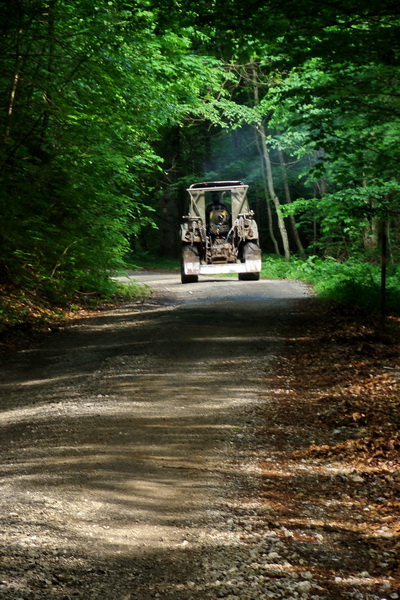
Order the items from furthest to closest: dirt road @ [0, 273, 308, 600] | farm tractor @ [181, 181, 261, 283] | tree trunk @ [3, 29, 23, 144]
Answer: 1. farm tractor @ [181, 181, 261, 283]
2. tree trunk @ [3, 29, 23, 144]
3. dirt road @ [0, 273, 308, 600]

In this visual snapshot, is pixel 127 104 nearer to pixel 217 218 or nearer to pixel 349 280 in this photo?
pixel 349 280

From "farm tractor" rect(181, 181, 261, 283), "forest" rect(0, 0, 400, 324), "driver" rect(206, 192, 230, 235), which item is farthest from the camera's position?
"driver" rect(206, 192, 230, 235)

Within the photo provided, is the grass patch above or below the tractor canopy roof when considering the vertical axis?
below

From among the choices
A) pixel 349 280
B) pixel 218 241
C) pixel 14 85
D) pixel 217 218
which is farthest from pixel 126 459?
pixel 217 218

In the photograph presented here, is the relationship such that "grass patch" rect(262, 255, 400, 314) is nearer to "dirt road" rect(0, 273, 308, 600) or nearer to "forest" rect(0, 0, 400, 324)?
"forest" rect(0, 0, 400, 324)

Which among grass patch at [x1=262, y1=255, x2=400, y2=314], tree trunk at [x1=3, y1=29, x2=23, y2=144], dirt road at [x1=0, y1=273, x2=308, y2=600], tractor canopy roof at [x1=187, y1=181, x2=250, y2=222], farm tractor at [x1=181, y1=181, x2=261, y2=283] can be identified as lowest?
dirt road at [x1=0, y1=273, x2=308, y2=600]

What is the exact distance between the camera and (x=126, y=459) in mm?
4602

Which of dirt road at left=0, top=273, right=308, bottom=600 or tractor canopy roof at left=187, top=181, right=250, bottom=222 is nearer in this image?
dirt road at left=0, top=273, right=308, bottom=600

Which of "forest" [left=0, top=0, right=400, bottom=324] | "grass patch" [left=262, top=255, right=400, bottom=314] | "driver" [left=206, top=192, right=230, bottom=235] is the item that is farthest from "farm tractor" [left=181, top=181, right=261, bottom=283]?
"grass patch" [left=262, top=255, right=400, bottom=314]

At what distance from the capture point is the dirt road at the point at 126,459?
3035 millimetres

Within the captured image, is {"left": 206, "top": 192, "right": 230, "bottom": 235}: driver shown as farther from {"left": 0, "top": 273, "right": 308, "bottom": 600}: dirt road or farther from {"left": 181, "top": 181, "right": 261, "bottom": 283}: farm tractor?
{"left": 0, "top": 273, "right": 308, "bottom": 600}: dirt road

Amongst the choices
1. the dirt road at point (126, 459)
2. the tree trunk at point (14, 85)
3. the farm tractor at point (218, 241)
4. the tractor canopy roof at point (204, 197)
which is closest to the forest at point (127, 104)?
the tree trunk at point (14, 85)

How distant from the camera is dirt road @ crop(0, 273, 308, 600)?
9.96ft

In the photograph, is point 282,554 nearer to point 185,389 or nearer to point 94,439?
point 94,439
